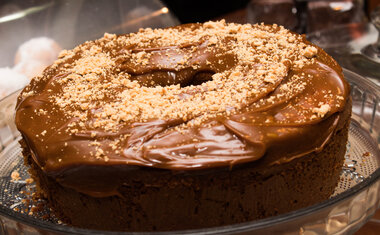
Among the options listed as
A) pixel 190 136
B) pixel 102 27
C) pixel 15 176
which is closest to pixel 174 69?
pixel 190 136

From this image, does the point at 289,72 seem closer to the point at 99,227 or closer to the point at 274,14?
the point at 99,227

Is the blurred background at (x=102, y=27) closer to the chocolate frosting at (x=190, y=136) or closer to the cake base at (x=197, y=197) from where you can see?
the chocolate frosting at (x=190, y=136)

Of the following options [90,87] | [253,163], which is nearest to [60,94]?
[90,87]

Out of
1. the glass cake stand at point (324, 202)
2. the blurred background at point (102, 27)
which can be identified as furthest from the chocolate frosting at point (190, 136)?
the blurred background at point (102, 27)

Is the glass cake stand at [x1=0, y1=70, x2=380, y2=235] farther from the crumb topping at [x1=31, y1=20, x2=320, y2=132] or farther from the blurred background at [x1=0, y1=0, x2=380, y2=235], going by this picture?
the blurred background at [x1=0, y1=0, x2=380, y2=235]

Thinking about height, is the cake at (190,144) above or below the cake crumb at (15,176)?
above

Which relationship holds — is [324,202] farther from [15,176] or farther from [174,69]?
[15,176]
